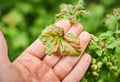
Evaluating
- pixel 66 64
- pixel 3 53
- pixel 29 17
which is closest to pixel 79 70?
pixel 66 64

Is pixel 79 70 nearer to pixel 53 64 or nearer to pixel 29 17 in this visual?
pixel 53 64

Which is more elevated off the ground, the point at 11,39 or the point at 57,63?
the point at 57,63

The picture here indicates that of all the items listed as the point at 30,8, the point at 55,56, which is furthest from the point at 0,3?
the point at 55,56

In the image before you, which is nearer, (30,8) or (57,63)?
(57,63)

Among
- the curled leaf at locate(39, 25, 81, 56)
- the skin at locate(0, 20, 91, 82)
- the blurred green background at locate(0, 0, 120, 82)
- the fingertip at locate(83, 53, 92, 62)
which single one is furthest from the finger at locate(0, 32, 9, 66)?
the blurred green background at locate(0, 0, 120, 82)

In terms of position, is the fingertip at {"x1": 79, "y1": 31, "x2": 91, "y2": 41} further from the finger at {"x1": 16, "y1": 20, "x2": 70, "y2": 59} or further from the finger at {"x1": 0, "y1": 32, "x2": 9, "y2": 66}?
the finger at {"x1": 0, "y1": 32, "x2": 9, "y2": 66}

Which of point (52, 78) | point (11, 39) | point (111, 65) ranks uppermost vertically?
point (111, 65)

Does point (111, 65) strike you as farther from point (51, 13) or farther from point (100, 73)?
point (51, 13)
